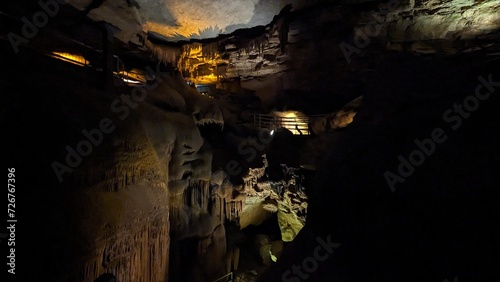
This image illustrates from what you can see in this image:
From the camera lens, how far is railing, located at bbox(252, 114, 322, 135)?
1777cm

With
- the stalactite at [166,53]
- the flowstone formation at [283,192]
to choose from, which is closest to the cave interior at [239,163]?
the flowstone formation at [283,192]

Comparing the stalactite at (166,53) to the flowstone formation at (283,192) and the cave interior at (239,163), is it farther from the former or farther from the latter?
the flowstone formation at (283,192)

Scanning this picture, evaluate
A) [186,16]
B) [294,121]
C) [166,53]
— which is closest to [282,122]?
[294,121]

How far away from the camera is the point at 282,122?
19.0 meters

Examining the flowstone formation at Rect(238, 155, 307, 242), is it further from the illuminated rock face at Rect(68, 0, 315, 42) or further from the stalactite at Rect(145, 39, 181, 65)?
the stalactite at Rect(145, 39, 181, 65)

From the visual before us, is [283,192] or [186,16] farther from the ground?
[186,16]

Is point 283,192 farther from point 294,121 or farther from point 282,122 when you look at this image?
point 282,122

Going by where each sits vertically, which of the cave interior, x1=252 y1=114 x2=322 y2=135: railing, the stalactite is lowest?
the cave interior

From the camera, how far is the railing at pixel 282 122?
58.3ft

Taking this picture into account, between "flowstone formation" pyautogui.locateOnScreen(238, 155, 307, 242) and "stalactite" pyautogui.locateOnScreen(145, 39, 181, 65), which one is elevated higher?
"stalactite" pyautogui.locateOnScreen(145, 39, 181, 65)

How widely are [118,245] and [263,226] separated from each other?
13729mm

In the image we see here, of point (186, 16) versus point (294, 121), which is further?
point (294, 121)

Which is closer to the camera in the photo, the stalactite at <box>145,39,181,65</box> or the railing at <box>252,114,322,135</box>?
Answer: the railing at <box>252,114,322,135</box>

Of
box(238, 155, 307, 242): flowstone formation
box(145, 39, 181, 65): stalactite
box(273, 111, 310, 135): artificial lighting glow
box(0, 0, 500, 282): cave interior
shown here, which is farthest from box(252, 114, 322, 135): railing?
box(145, 39, 181, 65): stalactite
